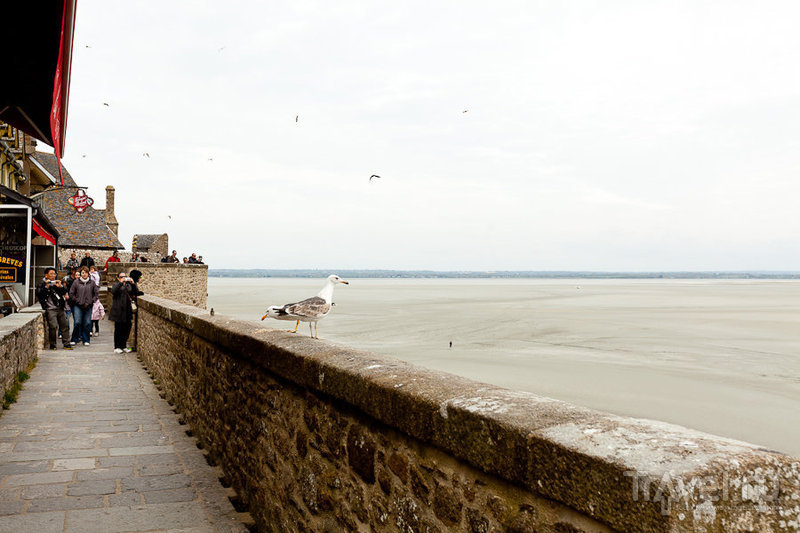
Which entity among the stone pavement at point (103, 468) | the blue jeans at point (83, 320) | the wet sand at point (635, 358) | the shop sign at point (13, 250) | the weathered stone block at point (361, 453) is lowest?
the wet sand at point (635, 358)

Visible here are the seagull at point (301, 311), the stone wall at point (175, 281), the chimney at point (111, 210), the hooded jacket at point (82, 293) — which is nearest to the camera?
the seagull at point (301, 311)

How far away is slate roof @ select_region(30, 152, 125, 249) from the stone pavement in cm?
2741

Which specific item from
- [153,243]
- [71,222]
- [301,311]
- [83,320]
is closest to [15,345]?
[301,311]

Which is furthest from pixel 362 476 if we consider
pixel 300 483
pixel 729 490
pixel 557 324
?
pixel 557 324

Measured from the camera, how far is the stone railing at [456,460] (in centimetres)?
138

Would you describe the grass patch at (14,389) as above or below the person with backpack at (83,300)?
below

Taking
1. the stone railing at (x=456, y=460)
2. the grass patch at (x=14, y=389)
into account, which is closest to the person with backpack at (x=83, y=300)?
the grass patch at (x=14, y=389)

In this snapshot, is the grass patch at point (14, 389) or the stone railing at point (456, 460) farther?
the grass patch at point (14, 389)

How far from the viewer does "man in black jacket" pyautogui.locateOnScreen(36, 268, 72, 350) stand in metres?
13.2

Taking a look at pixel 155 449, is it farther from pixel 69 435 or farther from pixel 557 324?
pixel 557 324

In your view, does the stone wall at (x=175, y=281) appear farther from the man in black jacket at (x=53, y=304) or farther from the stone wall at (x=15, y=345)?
the stone wall at (x=15, y=345)

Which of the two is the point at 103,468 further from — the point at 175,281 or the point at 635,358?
the point at 175,281

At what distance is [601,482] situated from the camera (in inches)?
58.9

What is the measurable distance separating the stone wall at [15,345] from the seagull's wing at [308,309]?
4.55 meters
